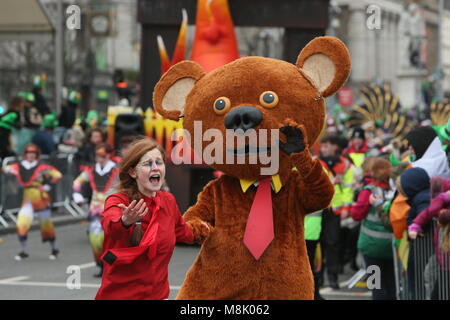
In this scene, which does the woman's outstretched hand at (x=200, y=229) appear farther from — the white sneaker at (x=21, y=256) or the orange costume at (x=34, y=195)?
the white sneaker at (x=21, y=256)

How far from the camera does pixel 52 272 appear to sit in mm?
12117

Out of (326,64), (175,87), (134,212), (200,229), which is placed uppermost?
(326,64)

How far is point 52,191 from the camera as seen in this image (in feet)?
60.7

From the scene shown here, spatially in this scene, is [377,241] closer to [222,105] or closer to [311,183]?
[311,183]

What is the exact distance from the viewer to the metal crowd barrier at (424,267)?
7.89 m

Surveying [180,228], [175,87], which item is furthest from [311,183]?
[175,87]

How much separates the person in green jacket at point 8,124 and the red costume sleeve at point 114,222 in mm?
12094

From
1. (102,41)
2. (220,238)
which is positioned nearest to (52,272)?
(220,238)

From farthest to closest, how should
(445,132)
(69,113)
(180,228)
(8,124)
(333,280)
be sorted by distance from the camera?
1. (69,113)
2. (8,124)
3. (333,280)
4. (445,132)
5. (180,228)

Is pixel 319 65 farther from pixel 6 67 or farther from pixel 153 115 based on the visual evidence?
pixel 6 67

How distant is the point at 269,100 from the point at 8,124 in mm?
12142

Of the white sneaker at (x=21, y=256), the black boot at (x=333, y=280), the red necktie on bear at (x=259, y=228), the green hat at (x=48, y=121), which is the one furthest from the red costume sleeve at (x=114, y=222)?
the green hat at (x=48, y=121)

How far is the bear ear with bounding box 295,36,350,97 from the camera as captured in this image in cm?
607

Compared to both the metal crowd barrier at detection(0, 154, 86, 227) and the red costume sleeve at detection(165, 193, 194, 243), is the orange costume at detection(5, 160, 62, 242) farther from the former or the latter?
the red costume sleeve at detection(165, 193, 194, 243)
